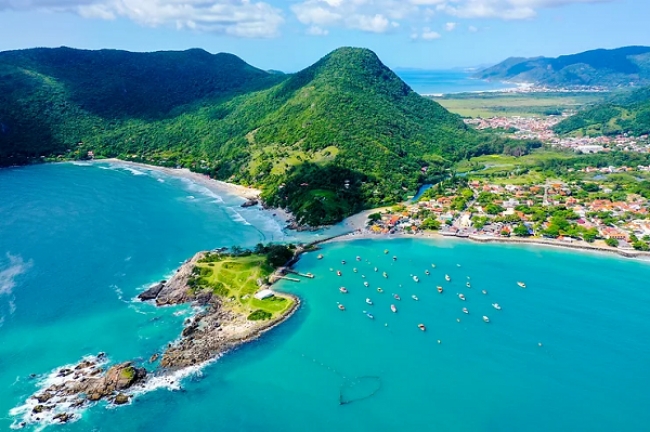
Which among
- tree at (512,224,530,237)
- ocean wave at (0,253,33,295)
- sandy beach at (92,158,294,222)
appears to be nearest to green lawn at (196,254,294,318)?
sandy beach at (92,158,294,222)

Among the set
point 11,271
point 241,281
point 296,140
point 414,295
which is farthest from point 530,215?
point 11,271

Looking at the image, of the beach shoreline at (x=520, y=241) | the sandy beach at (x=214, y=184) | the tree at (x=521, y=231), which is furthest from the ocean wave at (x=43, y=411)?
the tree at (x=521, y=231)

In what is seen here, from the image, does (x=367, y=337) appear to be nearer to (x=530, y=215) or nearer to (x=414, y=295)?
(x=414, y=295)

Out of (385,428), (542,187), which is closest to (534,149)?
(542,187)

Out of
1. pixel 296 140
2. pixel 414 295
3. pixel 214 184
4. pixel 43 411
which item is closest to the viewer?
pixel 43 411

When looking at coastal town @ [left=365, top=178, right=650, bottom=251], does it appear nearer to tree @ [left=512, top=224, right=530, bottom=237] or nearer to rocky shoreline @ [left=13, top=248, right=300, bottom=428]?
tree @ [left=512, top=224, right=530, bottom=237]

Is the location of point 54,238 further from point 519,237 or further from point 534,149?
point 534,149
